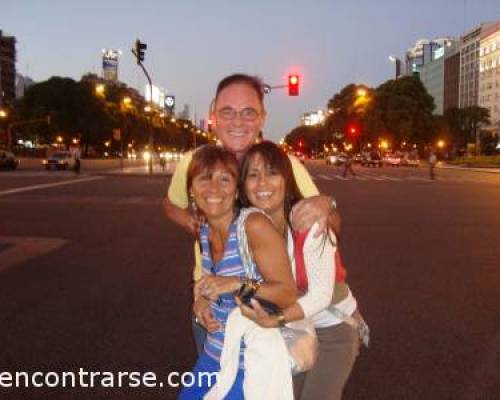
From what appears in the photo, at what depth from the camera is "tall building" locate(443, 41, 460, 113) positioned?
158 m

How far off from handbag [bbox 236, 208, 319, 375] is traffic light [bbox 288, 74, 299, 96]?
35786mm

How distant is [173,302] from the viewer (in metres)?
7.17

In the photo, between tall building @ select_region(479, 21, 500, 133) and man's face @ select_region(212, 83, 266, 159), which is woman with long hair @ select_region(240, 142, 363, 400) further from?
tall building @ select_region(479, 21, 500, 133)

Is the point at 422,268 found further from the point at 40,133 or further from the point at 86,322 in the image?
the point at 40,133

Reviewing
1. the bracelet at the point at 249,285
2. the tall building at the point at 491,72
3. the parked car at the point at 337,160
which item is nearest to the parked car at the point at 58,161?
the parked car at the point at 337,160

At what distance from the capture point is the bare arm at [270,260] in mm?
2287

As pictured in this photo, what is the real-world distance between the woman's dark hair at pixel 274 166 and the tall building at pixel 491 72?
130564mm

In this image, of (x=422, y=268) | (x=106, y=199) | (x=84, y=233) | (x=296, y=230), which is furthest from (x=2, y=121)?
(x=296, y=230)

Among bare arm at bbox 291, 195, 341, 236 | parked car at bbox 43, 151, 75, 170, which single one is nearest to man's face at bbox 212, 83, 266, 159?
bare arm at bbox 291, 195, 341, 236

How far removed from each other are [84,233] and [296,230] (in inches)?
430

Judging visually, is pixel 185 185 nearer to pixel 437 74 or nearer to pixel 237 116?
pixel 237 116

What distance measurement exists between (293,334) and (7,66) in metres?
180

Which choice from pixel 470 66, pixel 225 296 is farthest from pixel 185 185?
pixel 470 66

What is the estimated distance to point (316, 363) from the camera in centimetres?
254
